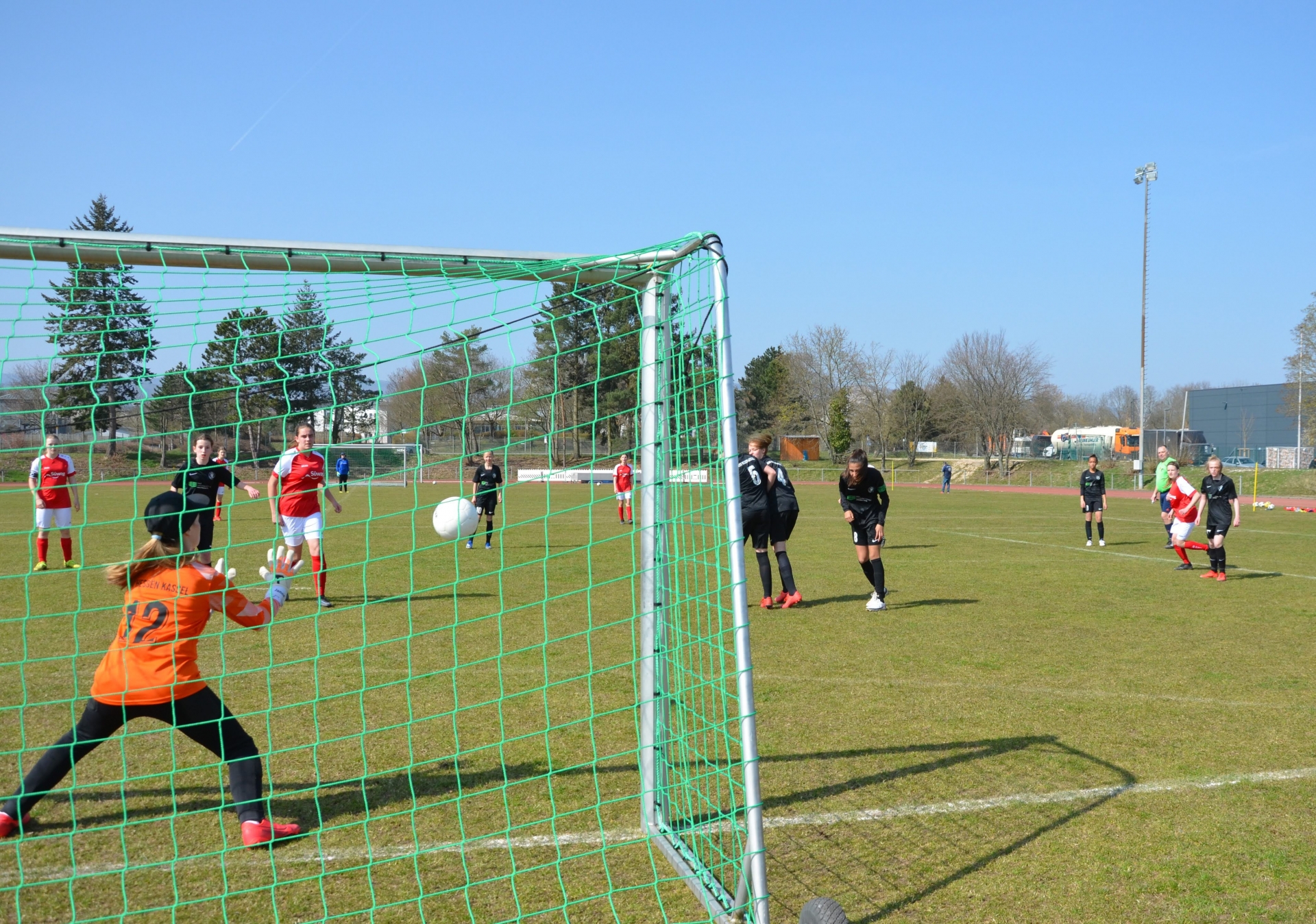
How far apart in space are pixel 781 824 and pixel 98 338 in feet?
12.9

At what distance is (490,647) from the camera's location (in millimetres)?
7871

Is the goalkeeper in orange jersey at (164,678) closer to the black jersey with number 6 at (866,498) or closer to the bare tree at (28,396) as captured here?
the bare tree at (28,396)

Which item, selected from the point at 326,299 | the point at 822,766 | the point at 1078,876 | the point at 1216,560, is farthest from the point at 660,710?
the point at 1216,560

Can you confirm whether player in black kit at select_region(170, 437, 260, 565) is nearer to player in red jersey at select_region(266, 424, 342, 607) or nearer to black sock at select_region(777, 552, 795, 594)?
player in red jersey at select_region(266, 424, 342, 607)

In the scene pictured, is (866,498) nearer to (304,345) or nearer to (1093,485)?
(304,345)

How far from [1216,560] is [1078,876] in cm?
1033

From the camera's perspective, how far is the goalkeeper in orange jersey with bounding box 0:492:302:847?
3.81 meters

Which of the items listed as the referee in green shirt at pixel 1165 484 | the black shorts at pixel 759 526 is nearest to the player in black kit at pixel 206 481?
the black shorts at pixel 759 526

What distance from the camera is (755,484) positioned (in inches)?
384

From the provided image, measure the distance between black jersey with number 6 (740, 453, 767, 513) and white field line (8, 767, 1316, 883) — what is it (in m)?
5.40

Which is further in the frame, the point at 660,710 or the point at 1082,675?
the point at 1082,675

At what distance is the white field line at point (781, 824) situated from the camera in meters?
3.70

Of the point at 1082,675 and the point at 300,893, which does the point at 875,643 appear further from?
the point at 300,893

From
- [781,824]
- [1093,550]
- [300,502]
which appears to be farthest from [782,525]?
[1093,550]
